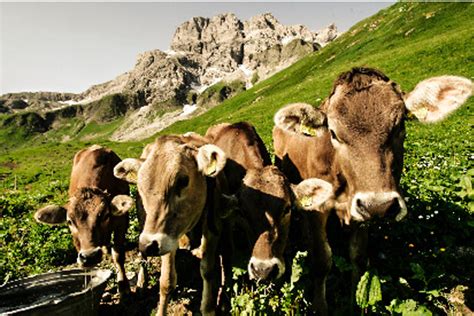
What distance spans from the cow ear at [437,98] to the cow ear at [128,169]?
3.96 metres

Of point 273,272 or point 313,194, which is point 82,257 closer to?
point 273,272

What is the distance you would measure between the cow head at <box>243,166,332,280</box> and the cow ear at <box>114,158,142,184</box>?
5.54 ft

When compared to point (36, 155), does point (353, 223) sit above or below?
below

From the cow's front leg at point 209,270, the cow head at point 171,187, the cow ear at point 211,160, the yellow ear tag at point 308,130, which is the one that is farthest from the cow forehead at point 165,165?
the yellow ear tag at point 308,130

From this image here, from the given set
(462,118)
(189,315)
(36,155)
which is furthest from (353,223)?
(36,155)

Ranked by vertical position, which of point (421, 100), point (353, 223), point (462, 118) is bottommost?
point (462, 118)

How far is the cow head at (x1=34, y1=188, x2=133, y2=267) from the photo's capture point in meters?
6.74

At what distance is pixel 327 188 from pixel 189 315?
10.9ft

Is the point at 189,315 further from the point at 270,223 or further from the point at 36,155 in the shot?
the point at 36,155

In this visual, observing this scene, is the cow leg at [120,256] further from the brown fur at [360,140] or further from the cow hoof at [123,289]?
the brown fur at [360,140]

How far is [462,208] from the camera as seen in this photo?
684cm

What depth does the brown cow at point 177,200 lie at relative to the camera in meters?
5.09

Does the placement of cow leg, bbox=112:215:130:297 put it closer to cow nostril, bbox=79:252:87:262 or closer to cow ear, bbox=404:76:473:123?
cow nostril, bbox=79:252:87:262

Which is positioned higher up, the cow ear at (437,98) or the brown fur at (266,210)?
the cow ear at (437,98)
